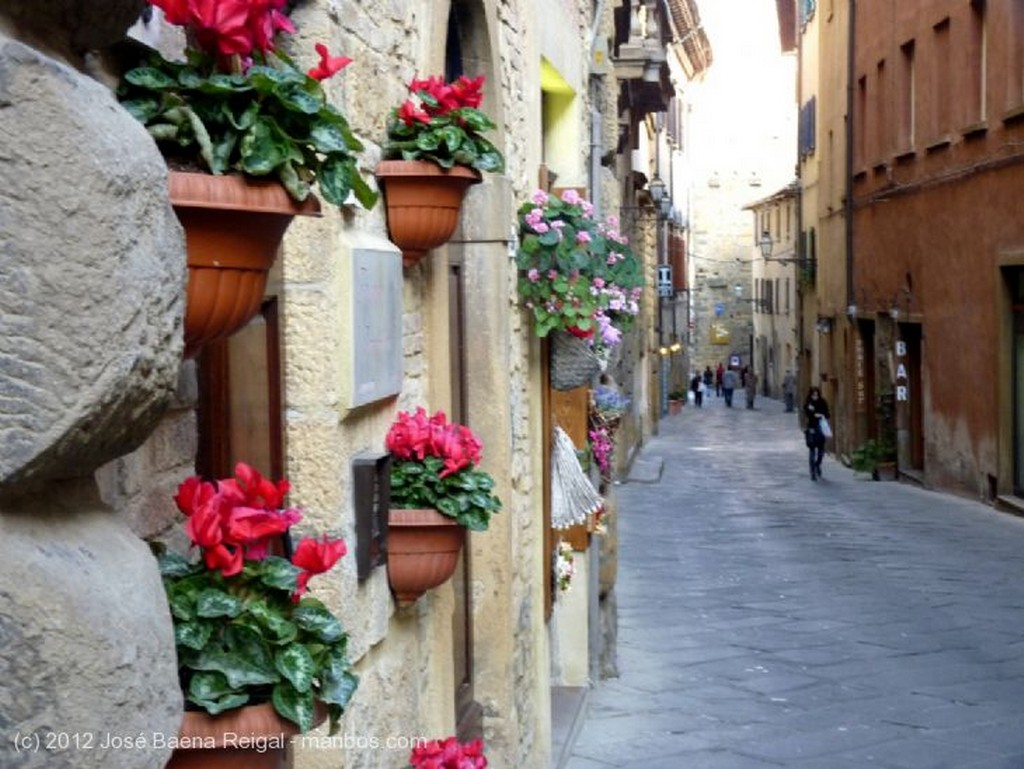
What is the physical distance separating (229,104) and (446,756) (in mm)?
2302

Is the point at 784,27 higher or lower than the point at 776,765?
higher

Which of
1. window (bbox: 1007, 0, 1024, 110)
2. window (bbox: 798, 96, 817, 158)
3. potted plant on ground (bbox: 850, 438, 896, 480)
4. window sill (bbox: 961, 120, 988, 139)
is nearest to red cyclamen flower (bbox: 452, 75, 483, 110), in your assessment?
window (bbox: 1007, 0, 1024, 110)

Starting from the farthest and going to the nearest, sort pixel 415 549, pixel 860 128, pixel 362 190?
pixel 860 128 → pixel 415 549 → pixel 362 190

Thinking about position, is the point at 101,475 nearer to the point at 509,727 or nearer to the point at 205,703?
the point at 205,703

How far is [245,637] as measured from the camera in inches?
94.5

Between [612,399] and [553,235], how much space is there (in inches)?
159

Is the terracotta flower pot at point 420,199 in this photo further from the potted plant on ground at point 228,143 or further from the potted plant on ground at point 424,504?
the potted plant on ground at point 228,143

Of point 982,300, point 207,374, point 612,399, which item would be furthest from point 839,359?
point 207,374

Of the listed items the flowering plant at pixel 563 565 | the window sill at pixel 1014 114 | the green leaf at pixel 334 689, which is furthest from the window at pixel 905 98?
the green leaf at pixel 334 689

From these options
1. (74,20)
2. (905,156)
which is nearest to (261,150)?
(74,20)

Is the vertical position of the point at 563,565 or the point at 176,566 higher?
the point at 176,566

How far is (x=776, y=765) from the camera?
9.09m

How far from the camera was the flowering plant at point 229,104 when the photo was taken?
2479 mm

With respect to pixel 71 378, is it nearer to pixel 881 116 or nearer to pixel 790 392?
pixel 881 116
